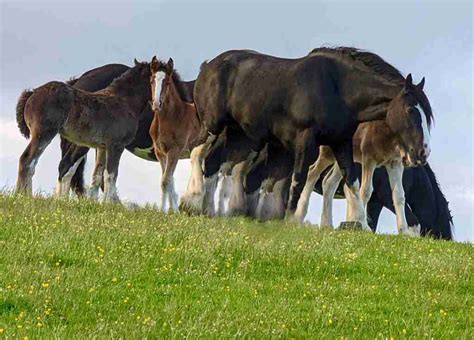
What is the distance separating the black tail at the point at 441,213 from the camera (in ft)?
77.1

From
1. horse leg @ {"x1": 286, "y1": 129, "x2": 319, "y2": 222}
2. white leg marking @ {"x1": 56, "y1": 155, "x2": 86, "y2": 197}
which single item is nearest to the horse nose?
horse leg @ {"x1": 286, "y1": 129, "x2": 319, "y2": 222}

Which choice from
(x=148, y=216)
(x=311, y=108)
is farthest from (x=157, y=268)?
(x=311, y=108)

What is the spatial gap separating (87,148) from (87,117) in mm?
2335

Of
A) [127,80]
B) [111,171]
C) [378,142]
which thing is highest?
[127,80]

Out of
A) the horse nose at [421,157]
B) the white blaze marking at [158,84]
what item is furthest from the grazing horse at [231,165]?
the horse nose at [421,157]

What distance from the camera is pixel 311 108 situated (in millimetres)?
15703

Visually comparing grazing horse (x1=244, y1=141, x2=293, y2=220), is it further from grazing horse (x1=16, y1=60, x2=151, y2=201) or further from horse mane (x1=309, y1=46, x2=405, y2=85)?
grazing horse (x1=16, y1=60, x2=151, y2=201)

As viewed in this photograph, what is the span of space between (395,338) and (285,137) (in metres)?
8.52

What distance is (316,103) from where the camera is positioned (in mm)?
15719

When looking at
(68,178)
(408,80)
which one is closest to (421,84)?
(408,80)

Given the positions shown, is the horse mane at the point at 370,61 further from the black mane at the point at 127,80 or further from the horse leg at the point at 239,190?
the black mane at the point at 127,80

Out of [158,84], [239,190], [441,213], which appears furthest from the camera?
[441,213]

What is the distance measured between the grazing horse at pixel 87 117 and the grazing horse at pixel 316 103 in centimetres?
254

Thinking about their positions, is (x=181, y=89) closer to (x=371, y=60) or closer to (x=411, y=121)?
(x=371, y=60)
